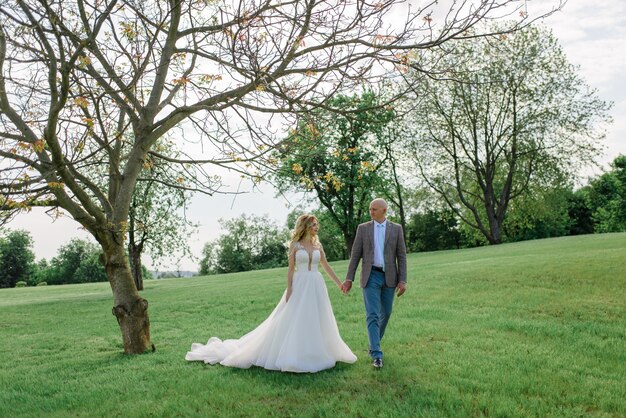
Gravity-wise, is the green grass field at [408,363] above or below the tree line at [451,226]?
below

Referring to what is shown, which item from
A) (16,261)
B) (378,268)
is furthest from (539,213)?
(16,261)

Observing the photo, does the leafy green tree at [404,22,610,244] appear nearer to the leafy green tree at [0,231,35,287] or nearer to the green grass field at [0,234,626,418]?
the green grass field at [0,234,626,418]

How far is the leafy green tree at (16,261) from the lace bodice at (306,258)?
279 ft

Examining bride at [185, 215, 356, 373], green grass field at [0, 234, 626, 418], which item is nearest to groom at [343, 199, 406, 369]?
bride at [185, 215, 356, 373]

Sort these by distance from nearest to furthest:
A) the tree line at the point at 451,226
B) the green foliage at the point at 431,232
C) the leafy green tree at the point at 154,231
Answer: the leafy green tree at the point at 154,231 < the tree line at the point at 451,226 < the green foliage at the point at 431,232

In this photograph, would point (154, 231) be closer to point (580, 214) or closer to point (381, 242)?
point (381, 242)

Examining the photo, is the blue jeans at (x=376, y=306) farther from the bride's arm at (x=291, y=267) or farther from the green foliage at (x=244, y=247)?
the green foliage at (x=244, y=247)

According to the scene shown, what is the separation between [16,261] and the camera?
8425 centimetres

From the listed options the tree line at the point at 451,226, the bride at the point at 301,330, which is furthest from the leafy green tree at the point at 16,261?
the bride at the point at 301,330

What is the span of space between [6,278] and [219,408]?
90.6 m

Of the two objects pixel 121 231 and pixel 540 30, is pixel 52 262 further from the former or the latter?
pixel 121 231

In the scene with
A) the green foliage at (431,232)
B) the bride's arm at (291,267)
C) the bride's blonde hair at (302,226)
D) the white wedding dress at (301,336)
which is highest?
the green foliage at (431,232)

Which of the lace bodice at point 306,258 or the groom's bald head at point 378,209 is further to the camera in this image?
the lace bodice at point 306,258

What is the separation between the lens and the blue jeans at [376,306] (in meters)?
8.38
